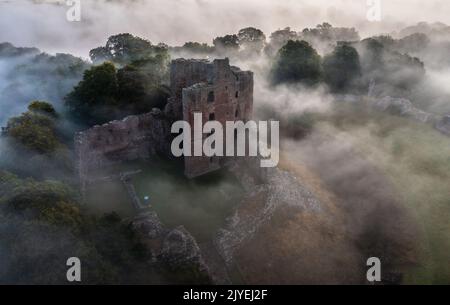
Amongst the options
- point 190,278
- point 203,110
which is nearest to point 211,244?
point 190,278

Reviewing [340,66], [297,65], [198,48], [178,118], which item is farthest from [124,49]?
[340,66]

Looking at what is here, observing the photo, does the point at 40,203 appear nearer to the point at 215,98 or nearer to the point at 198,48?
the point at 215,98

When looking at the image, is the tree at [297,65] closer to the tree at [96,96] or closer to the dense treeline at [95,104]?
the dense treeline at [95,104]

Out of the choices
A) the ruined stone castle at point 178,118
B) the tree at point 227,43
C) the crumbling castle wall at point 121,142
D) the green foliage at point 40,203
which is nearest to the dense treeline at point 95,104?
the green foliage at point 40,203

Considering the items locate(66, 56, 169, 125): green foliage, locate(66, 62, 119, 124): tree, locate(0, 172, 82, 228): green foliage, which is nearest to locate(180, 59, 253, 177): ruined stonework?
locate(66, 56, 169, 125): green foliage

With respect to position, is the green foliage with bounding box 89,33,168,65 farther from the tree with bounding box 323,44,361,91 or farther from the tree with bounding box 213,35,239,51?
the tree with bounding box 323,44,361,91
